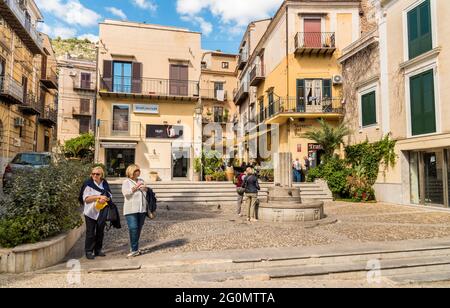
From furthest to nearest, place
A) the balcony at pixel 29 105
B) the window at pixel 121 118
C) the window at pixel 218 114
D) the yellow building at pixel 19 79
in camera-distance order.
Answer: the window at pixel 218 114, the window at pixel 121 118, the balcony at pixel 29 105, the yellow building at pixel 19 79

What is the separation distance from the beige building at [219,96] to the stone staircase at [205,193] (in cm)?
1997

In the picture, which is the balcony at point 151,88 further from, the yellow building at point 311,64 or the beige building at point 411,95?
the beige building at point 411,95

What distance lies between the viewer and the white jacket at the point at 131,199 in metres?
5.42

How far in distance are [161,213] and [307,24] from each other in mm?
17451

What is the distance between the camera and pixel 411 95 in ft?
45.5

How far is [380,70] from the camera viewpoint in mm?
15836

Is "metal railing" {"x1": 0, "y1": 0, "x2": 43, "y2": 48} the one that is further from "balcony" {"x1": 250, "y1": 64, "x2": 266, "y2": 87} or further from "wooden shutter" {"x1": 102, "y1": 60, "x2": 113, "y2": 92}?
"balcony" {"x1": 250, "y1": 64, "x2": 266, "y2": 87}

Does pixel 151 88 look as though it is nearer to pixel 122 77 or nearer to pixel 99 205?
pixel 122 77

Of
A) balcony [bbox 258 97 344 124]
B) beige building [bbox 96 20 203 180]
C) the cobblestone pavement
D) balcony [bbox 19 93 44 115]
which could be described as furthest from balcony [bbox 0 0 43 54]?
balcony [bbox 258 97 344 124]

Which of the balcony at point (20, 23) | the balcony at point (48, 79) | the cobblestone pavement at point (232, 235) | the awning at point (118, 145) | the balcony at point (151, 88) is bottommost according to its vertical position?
the cobblestone pavement at point (232, 235)

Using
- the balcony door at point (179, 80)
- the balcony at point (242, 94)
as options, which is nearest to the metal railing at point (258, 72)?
the balcony at point (242, 94)

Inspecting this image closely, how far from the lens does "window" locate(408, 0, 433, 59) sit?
12875 millimetres

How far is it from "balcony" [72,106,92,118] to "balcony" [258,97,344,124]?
873 inches
